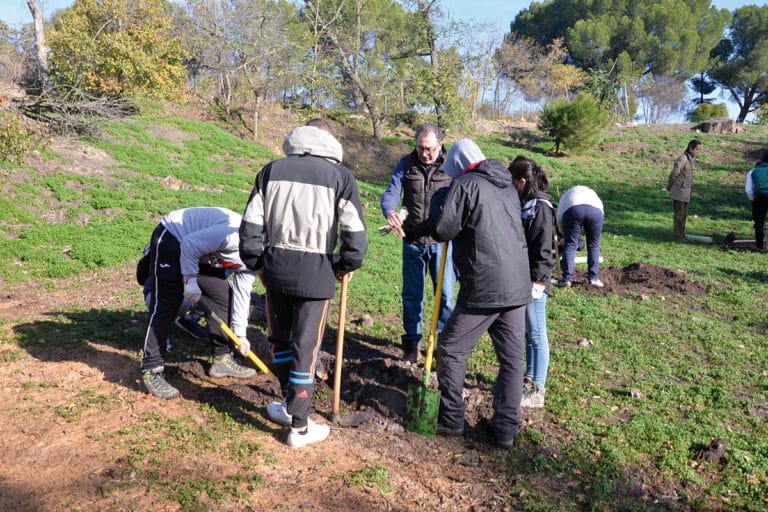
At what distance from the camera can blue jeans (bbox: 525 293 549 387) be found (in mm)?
4156

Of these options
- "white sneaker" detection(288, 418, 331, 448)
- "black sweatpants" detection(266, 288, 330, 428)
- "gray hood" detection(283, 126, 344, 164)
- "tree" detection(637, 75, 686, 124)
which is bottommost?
"white sneaker" detection(288, 418, 331, 448)

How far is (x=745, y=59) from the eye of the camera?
39.1 metres

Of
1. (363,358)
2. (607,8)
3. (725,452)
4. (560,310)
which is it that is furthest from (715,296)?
(607,8)

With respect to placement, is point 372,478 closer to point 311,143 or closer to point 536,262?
point 536,262

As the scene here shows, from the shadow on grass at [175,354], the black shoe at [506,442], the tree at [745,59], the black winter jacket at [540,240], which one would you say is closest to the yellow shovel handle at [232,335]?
the shadow on grass at [175,354]

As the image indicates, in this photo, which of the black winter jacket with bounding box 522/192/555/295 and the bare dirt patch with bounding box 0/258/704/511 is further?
the black winter jacket with bounding box 522/192/555/295

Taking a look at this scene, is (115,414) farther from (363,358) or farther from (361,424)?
(363,358)

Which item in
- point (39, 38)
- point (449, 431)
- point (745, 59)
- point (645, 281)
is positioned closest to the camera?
point (449, 431)

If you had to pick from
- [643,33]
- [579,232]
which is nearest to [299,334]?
[579,232]

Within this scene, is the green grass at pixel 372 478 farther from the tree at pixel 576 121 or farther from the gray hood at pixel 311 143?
the tree at pixel 576 121

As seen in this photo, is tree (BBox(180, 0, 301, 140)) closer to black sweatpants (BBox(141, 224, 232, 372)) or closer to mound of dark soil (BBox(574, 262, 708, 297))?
mound of dark soil (BBox(574, 262, 708, 297))

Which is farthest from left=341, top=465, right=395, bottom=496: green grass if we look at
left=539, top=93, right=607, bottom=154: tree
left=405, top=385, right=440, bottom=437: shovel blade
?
left=539, top=93, right=607, bottom=154: tree

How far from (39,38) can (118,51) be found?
8.55ft

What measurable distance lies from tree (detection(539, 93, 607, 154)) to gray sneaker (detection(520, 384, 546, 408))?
693 inches
